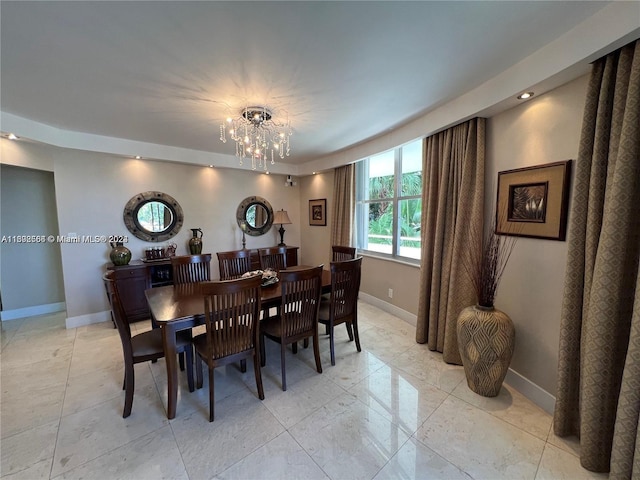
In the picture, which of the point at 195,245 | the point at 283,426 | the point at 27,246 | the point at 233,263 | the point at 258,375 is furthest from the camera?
the point at 195,245

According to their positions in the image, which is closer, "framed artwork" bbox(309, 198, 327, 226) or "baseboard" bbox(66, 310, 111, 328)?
"baseboard" bbox(66, 310, 111, 328)

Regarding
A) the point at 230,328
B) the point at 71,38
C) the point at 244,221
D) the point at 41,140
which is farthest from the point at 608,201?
the point at 41,140

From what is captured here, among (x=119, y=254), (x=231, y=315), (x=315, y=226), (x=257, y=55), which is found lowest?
(x=231, y=315)

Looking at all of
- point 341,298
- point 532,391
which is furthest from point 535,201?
point 341,298

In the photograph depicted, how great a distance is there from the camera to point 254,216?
16.6 ft

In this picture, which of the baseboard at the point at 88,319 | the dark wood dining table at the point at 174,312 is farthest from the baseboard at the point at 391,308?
the baseboard at the point at 88,319

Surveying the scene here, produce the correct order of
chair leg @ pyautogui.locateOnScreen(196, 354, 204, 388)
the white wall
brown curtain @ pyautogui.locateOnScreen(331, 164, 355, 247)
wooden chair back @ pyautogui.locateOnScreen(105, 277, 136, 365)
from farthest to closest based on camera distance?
brown curtain @ pyautogui.locateOnScreen(331, 164, 355, 247) → the white wall → chair leg @ pyautogui.locateOnScreen(196, 354, 204, 388) → wooden chair back @ pyautogui.locateOnScreen(105, 277, 136, 365)

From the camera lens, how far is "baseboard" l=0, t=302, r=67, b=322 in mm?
3748

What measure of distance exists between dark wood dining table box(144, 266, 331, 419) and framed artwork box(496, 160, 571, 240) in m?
2.13

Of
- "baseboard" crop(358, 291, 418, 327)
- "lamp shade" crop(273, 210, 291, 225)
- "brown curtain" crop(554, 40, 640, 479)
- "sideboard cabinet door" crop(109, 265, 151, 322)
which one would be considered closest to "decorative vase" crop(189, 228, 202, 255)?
"sideboard cabinet door" crop(109, 265, 151, 322)

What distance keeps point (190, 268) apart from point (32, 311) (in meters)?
3.11

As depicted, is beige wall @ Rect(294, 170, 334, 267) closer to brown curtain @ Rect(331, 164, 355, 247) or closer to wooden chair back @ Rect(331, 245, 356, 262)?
brown curtain @ Rect(331, 164, 355, 247)

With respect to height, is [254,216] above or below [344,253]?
above

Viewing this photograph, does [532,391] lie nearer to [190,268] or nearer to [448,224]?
[448,224]
